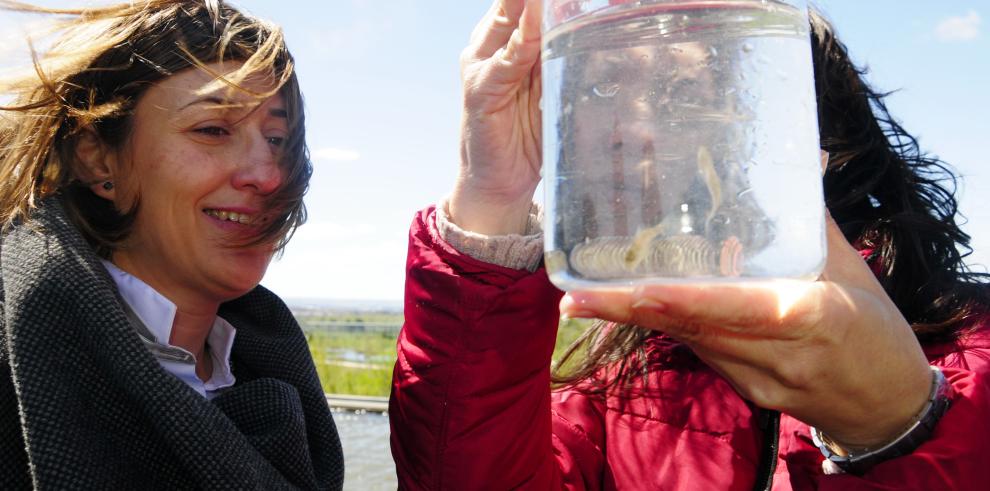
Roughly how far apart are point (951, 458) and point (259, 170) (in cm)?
166

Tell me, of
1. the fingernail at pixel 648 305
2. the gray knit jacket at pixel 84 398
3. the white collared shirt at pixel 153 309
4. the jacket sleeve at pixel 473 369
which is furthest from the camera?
the white collared shirt at pixel 153 309

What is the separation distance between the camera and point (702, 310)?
0.97 m

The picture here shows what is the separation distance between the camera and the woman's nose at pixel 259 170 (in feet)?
6.46

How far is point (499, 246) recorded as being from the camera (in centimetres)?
142

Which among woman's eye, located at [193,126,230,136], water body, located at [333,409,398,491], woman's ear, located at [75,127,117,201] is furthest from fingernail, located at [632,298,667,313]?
water body, located at [333,409,398,491]

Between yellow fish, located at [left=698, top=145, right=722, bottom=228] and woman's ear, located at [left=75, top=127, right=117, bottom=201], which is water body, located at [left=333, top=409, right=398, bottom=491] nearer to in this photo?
woman's ear, located at [left=75, top=127, right=117, bottom=201]

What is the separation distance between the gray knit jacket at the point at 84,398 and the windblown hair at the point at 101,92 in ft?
0.59

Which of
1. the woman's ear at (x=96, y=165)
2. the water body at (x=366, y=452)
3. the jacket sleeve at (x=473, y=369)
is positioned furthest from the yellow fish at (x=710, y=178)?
the water body at (x=366, y=452)

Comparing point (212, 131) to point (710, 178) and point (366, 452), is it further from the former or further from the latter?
point (366, 452)

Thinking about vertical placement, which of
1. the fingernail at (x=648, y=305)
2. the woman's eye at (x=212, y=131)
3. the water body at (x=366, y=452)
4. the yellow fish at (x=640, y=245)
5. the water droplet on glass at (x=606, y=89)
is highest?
the water droplet on glass at (x=606, y=89)

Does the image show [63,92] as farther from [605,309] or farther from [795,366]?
[795,366]

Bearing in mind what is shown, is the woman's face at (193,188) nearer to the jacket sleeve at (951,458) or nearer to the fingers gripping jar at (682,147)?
the fingers gripping jar at (682,147)

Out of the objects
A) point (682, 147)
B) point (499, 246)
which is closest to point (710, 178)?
point (682, 147)

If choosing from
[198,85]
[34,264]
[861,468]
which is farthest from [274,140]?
[861,468]
